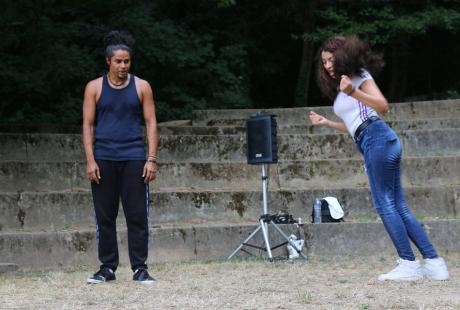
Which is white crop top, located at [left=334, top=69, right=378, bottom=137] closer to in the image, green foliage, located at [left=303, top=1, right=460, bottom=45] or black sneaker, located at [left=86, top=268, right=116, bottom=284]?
black sneaker, located at [left=86, top=268, right=116, bottom=284]

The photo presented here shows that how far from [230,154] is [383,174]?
493 centimetres

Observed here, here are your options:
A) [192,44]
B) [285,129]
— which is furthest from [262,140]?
[192,44]

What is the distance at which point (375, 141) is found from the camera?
5051 mm

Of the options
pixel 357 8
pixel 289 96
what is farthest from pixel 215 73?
pixel 289 96

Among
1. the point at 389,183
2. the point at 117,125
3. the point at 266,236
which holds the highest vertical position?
the point at 117,125

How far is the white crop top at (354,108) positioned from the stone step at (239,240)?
7.47 feet

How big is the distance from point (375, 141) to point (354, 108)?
0.24 m

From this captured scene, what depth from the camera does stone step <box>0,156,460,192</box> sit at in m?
8.68

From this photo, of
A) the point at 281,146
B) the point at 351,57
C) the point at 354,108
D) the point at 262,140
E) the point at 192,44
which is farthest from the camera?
the point at 192,44

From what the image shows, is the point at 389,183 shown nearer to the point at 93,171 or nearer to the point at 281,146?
the point at 93,171

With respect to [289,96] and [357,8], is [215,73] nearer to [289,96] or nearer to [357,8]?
[357,8]

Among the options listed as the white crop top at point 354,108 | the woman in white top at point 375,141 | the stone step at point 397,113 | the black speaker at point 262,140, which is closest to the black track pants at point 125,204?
the woman in white top at point 375,141

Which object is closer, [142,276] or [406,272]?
[406,272]

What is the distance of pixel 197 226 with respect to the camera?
749cm
